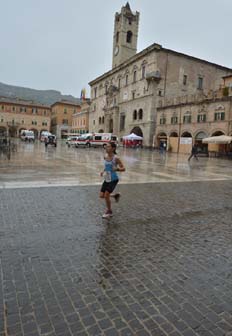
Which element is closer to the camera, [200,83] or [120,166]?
[120,166]

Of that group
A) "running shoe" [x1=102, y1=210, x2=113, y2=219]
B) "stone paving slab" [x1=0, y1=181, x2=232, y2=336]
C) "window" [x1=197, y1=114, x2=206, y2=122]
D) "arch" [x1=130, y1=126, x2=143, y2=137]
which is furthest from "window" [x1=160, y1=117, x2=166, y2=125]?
"running shoe" [x1=102, y1=210, x2=113, y2=219]

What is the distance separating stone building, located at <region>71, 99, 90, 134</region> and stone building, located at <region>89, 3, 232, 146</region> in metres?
10.1

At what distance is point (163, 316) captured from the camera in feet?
8.21

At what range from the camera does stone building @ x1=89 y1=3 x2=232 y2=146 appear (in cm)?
4491

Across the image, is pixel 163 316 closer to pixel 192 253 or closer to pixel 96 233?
pixel 192 253

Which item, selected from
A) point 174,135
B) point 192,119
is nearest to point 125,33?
point 174,135

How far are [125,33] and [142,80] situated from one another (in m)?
20.6

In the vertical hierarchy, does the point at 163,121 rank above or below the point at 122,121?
below

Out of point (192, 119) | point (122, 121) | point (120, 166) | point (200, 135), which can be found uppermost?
point (122, 121)

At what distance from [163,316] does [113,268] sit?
3.40ft

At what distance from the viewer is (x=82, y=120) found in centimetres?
7738

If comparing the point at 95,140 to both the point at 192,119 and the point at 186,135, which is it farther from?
the point at 192,119

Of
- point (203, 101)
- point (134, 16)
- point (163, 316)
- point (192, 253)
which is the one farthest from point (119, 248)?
point (134, 16)

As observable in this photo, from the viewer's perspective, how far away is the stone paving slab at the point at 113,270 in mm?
2395
